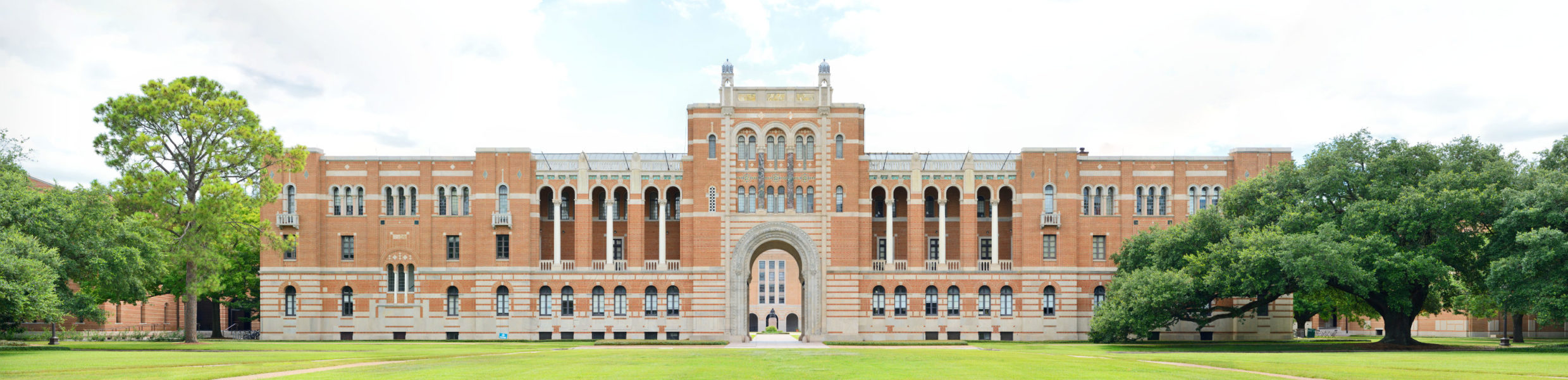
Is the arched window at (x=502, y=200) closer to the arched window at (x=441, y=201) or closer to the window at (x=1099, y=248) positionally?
the arched window at (x=441, y=201)

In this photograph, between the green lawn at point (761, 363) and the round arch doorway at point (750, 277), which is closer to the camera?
the green lawn at point (761, 363)

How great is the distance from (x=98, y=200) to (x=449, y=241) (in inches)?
793

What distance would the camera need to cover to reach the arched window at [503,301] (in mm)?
63938

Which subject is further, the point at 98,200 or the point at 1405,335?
the point at 1405,335

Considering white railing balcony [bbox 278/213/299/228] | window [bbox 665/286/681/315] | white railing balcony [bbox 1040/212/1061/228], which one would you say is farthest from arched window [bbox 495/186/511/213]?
white railing balcony [bbox 1040/212/1061/228]

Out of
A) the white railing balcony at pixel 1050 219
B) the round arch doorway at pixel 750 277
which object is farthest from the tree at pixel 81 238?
the white railing balcony at pixel 1050 219

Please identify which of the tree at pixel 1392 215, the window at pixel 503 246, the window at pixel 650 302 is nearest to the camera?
the tree at pixel 1392 215

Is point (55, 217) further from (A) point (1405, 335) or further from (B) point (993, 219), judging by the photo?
(A) point (1405, 335)

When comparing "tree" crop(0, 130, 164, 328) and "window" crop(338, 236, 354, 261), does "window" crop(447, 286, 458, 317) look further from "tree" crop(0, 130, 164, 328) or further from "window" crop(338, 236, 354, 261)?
"tree" crop(0, 130, 164, 328)

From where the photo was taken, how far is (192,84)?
51312 mm

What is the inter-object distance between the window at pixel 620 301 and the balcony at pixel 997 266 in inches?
822

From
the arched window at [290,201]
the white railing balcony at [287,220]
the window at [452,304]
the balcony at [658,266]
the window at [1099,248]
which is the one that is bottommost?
the window at [452,304]

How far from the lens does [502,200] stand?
6412 cm

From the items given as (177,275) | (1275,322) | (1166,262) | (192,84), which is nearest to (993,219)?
(1166,262)
